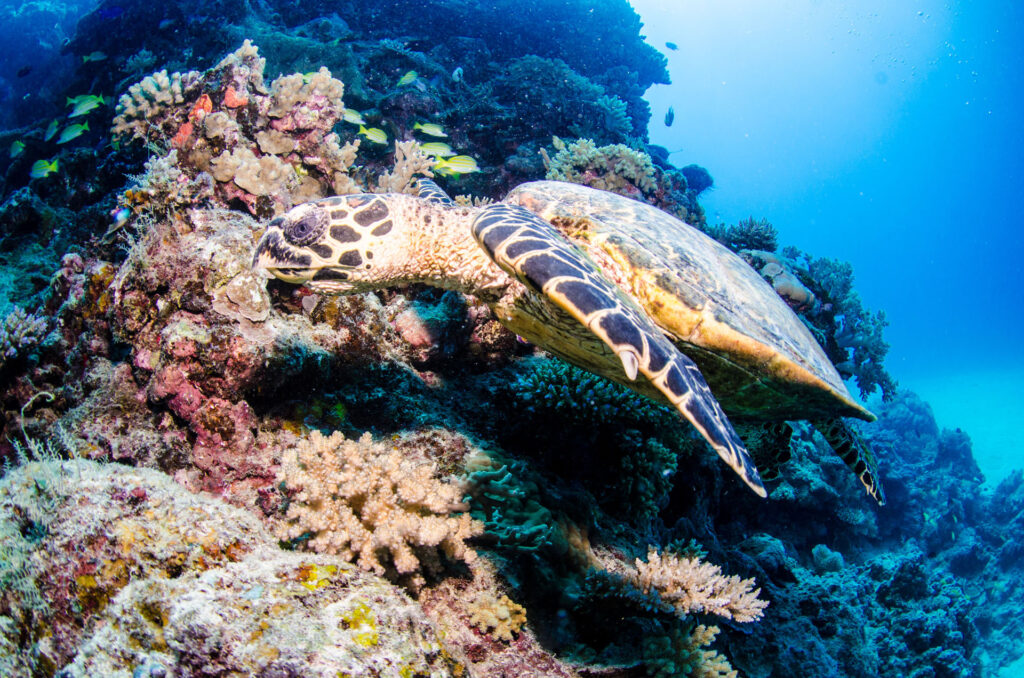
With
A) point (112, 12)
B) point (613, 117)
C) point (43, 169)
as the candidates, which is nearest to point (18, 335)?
point (43, 169)

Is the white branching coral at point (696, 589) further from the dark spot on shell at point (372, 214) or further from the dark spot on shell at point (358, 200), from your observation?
the dark spot on shell at point (358, 200)

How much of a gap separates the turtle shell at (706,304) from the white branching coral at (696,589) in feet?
3.81

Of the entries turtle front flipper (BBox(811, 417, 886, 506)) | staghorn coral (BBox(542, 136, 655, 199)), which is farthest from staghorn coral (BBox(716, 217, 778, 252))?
turtle front flipper (BBox(811, 417, 886, 506))

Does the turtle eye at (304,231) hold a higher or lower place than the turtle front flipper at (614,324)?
lower

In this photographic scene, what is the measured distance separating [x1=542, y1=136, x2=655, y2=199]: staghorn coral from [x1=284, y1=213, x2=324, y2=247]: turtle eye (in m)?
4.22

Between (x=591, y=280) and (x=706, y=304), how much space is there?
100 centimetres

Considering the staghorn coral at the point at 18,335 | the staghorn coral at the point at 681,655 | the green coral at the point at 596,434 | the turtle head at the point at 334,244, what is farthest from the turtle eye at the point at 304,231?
the staghorn coral at the point at 681,655

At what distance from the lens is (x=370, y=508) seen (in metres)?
1.89

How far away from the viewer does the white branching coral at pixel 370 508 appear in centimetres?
171

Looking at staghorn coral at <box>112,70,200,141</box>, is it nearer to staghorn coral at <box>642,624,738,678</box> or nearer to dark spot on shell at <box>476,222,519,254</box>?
dark spot on shell at <box>476,222,519,254</box>

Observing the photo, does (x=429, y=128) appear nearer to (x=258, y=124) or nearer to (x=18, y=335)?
(x=258, y=124)

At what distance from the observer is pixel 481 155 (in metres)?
7.88

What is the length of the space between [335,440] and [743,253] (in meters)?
6.70

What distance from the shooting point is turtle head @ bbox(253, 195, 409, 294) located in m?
2.32
